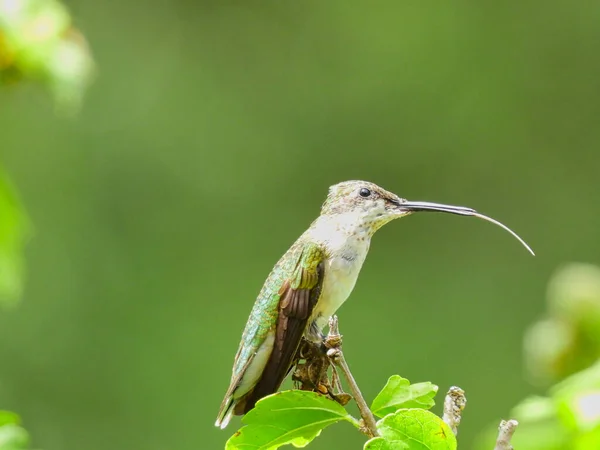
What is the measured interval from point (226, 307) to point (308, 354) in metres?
13.4

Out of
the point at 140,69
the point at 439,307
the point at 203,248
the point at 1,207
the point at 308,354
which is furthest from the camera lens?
the point at 140,69

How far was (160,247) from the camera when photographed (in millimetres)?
16812

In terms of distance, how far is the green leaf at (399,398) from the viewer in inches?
93.9

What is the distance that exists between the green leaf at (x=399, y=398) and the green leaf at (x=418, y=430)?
0.28 m

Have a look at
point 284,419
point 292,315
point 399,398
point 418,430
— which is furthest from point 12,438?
point 292,315

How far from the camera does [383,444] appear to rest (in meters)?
2.06

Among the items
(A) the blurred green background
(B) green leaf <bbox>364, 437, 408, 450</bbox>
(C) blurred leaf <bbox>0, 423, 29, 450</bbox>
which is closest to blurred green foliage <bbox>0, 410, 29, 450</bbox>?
(C) blurred leaf <bbox>0, 423, 29, 450</bbox>

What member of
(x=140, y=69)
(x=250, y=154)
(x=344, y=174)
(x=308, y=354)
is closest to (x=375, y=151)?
(x=344, y=174)

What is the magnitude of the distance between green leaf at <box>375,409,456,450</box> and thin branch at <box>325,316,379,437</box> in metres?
0.05

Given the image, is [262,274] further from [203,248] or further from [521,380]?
[521,380]

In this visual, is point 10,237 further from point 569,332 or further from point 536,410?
point 569,332

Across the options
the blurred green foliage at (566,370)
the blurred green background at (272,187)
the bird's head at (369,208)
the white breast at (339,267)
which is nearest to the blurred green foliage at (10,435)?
the blurred green foliage at (566,370)

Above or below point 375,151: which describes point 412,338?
below

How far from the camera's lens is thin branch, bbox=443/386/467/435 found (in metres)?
2.22
